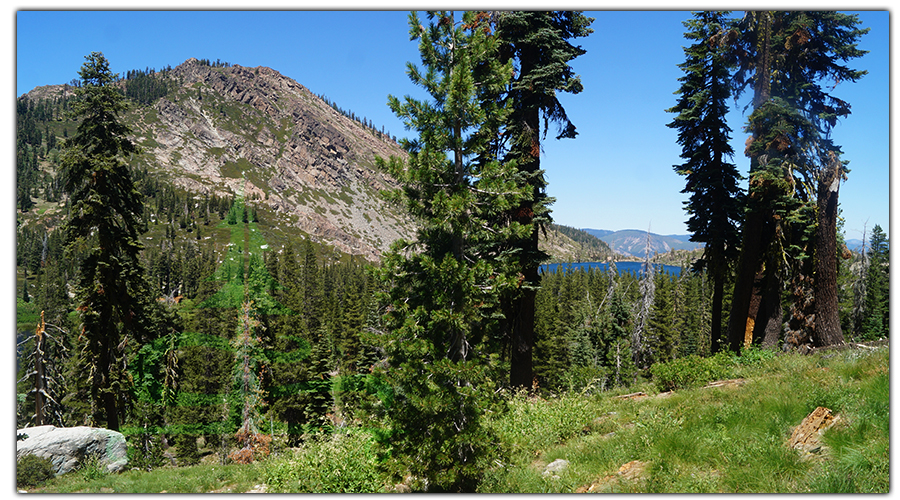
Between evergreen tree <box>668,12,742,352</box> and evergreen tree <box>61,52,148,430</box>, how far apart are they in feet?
66.1

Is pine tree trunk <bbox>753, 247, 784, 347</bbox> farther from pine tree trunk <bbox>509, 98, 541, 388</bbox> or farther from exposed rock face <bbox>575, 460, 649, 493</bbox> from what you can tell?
exposed rock face <bbox>575, 460, 649, 493</bbox>

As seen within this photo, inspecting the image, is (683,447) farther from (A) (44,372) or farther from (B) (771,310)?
(A) (44,372)

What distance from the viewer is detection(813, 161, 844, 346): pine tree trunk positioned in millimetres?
12367

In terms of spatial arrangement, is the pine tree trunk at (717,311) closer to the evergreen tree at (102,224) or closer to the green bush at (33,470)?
the green bush at (33,470)

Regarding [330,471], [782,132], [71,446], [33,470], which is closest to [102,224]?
[71,446]

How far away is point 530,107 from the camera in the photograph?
1157 centimetres

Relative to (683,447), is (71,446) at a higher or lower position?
lower

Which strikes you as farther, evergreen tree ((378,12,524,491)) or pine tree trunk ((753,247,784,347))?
pine tree trunk ((753,247,784,347))

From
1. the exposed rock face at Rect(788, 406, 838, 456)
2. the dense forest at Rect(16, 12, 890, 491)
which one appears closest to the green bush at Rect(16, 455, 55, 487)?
the dense forest at Rect(16, 12, 890, 491)

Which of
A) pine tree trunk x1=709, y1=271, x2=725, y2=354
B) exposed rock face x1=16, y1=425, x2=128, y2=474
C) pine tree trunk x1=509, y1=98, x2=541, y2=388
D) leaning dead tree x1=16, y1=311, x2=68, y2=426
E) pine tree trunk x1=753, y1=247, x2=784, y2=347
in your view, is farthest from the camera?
pine tree trunk x1=709, y1=271, x2=725, y2=354

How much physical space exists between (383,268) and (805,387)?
770cm

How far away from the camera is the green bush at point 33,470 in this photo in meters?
8.83

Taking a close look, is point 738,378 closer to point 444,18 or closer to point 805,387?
point 805,387

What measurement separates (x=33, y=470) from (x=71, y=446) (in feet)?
4.80
